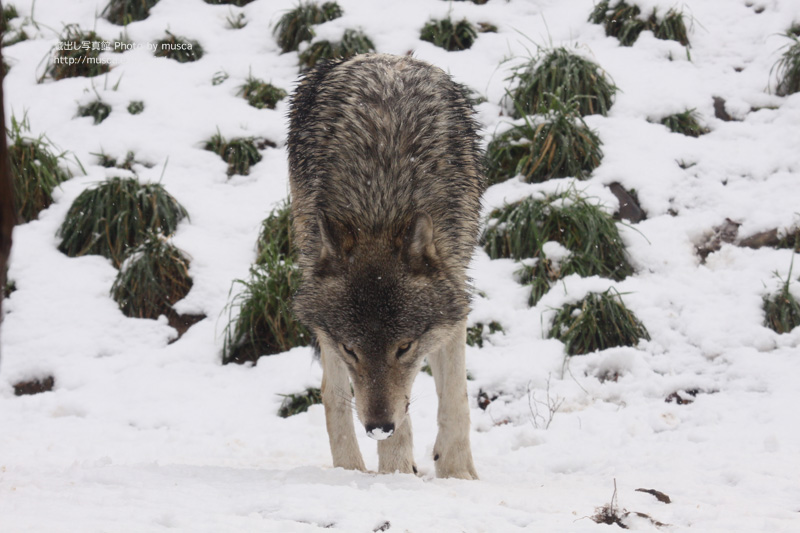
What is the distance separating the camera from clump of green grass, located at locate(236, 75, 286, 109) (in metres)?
8.59

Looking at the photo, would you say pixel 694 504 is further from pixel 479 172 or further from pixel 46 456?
pixel 46 456

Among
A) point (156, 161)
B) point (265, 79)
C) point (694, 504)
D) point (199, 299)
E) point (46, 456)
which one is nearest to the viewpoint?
point (694, 504)

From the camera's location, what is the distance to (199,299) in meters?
6.73

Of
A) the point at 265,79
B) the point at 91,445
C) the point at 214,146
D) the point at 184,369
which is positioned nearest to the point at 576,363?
the point at 184,369

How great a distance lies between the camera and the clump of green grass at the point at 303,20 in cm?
920

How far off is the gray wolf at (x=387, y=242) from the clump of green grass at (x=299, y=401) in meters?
1.17

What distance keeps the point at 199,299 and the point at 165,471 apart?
3.27 m

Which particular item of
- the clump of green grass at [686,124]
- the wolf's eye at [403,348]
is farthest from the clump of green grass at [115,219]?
the clump of green grass at [686,124]

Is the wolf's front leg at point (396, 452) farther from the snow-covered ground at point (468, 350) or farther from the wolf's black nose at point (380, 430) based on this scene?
the wolf's black nose at point (380, 430)

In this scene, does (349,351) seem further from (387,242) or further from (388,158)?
(388,158)

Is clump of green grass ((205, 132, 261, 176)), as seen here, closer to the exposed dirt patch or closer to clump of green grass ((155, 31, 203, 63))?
clump of green grass ((155, 31, 203, 63))

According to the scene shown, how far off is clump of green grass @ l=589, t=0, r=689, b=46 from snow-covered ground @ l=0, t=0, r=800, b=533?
187 mm

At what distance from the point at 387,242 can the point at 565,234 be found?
10.2ft

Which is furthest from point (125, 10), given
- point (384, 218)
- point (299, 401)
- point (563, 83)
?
point (384, 218)
